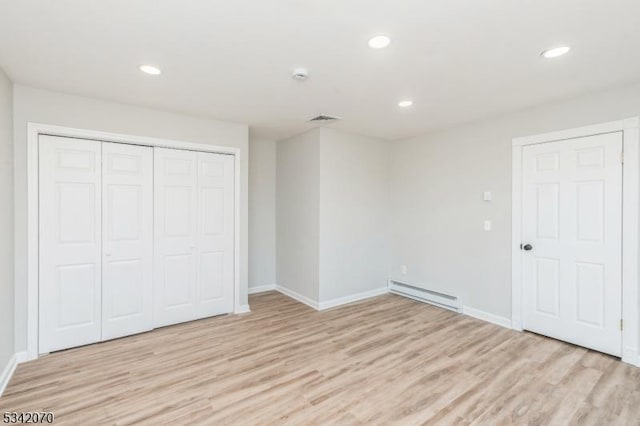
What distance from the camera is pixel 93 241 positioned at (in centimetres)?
324

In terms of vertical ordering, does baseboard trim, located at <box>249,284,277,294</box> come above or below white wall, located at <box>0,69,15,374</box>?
below

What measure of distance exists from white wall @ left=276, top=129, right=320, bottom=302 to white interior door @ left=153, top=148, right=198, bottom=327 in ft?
5.05

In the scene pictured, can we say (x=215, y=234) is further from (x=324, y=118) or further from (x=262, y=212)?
(x=324, y=118)

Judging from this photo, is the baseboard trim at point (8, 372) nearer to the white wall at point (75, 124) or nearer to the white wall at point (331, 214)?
the white wall at point (75, 124)

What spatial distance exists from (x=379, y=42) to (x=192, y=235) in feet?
9.79

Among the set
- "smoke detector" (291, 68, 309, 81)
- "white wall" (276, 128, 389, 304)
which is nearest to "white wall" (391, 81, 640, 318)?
"white wall" (276, 128, 389, 304)

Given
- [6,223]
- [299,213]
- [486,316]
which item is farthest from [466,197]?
[6,223]

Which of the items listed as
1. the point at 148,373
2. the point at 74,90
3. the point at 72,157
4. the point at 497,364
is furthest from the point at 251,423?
the point at 74,90

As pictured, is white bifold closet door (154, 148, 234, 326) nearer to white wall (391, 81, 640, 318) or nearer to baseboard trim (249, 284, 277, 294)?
baseboard trim (249, 284, 277, 294)

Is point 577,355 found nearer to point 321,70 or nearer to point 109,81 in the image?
point 321,70

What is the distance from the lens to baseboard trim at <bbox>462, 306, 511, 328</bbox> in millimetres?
3741

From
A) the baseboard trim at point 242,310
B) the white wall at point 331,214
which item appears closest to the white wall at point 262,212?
the white wall at point 331,214

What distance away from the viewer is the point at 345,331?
361 centimetres

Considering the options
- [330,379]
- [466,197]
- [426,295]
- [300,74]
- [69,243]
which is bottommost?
[330,379]
